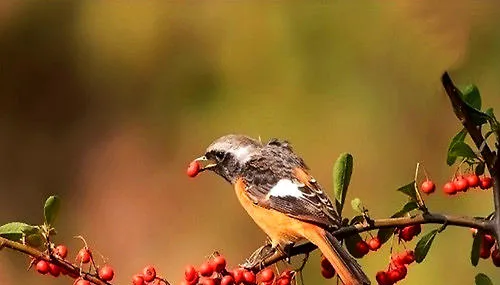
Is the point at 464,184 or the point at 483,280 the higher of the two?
the point at 464,184

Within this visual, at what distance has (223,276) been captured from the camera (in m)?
1.01

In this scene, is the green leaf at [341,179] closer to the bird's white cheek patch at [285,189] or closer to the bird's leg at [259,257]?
the bird's leg at [259,257]

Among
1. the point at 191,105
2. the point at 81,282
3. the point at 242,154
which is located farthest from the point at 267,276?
the point at 191,105

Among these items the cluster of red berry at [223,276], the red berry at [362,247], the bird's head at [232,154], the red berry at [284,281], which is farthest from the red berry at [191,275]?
the bird's head at [232,154]

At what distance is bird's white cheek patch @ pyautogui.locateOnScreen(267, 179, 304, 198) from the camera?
133cm

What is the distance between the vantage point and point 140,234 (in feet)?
9.42

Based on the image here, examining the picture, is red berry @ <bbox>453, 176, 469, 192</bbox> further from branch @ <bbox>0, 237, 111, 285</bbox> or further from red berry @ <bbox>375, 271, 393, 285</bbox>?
branch @ <bbox>0, 237, 111, 285</bbox>

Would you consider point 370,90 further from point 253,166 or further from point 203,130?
point 253,166

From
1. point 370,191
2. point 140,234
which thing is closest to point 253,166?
point 370,191

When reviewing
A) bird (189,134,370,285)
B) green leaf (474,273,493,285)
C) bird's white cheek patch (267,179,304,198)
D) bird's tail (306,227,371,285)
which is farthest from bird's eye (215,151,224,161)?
green leaf (474,273,493,285)

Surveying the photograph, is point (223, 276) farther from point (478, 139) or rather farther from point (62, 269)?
point (478, 139)

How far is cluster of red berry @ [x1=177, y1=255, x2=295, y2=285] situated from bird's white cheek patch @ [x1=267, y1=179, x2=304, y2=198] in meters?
0.29

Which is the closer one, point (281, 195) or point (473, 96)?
point (473, 96)

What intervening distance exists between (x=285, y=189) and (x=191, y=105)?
5.18ft
